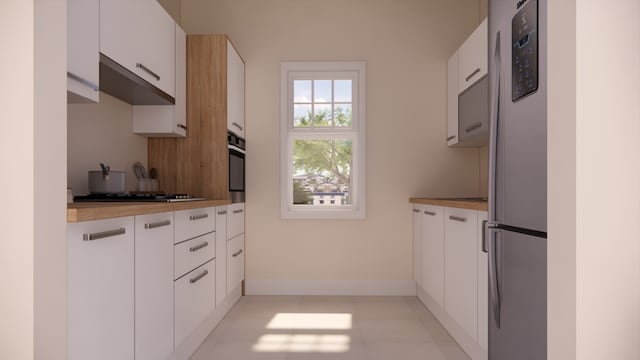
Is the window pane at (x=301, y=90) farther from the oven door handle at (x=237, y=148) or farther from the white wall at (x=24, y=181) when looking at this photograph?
the white wall at (x=24, y=181)

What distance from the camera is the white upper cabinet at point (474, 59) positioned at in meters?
2.93

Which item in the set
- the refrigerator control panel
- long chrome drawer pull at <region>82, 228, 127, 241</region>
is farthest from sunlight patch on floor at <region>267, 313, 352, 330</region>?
the refrigerator control panel

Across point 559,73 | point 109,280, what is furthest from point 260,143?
point 559,73

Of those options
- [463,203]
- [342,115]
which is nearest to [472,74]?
[463,203]

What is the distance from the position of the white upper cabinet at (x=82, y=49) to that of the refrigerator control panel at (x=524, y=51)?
1720 mm

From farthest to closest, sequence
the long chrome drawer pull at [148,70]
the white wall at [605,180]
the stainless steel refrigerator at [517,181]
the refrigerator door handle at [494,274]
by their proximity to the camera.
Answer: the long chrome drawer pull at [148,70] → the refrigerator door handle at [494,274] → the stainless steel refrigerator at [517,181] → the white wall at [605,180]

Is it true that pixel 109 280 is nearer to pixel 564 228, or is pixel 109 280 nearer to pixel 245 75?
pixel 564 228

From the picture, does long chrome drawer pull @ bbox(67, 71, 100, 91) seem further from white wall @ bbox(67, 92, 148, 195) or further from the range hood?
white wall @ bbox(67, 92, 148, 195)

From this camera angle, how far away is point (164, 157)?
11.3 feet

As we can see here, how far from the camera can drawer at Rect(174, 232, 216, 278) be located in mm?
2287

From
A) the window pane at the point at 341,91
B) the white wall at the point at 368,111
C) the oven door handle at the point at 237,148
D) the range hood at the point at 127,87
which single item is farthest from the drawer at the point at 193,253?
the window pane at the point at 341,91

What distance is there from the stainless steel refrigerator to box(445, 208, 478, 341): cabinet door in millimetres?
782

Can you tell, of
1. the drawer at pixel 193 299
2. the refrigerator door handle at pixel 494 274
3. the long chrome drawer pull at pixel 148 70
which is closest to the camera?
the refrigerator door handle at pixel 494 274

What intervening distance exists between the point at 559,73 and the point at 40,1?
115cm
